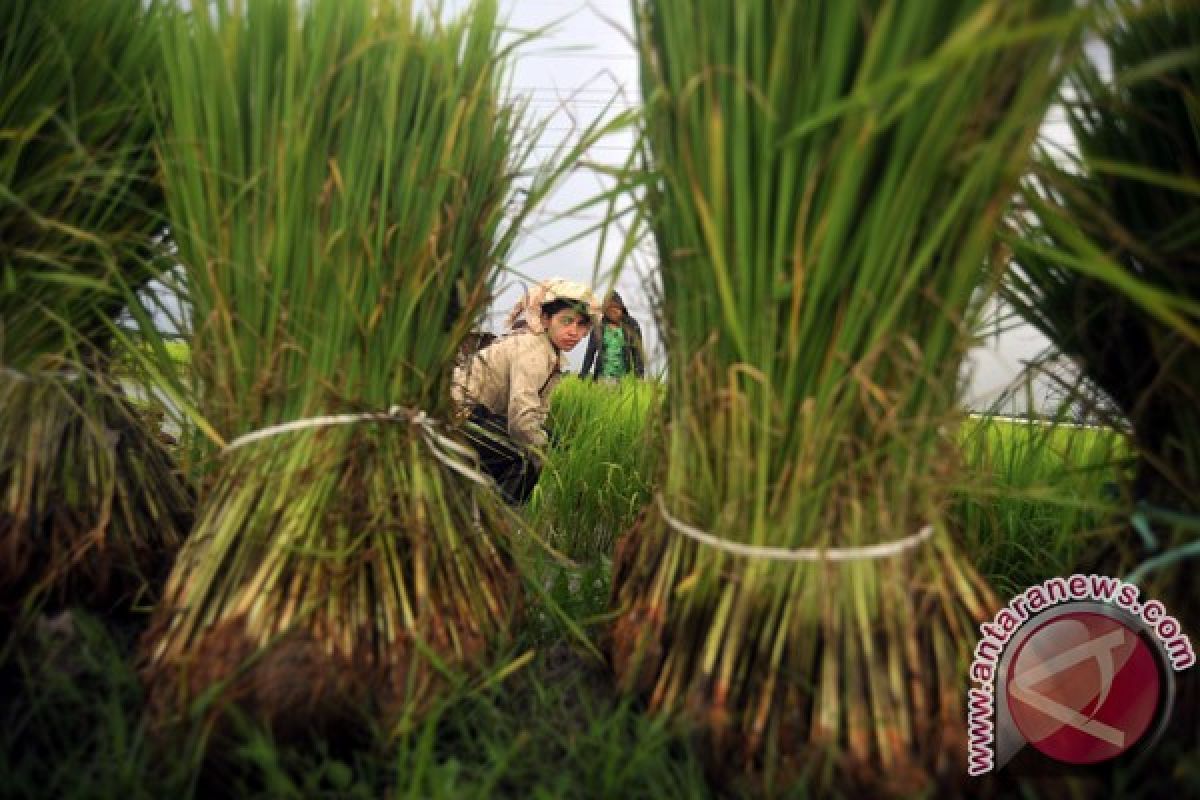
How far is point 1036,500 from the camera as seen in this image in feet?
4.42

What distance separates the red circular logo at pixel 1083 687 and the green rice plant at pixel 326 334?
46 cm

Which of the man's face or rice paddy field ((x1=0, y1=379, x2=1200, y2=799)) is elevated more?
the man's face

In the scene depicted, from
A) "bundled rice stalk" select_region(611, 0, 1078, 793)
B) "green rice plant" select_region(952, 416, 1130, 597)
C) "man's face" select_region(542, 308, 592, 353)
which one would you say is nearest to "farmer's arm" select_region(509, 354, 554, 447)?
"man's face" select_region(542, 308, 592, 353)

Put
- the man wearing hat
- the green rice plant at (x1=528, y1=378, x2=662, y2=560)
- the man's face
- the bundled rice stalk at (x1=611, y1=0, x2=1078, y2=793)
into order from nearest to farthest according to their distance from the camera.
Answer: the bundled rice stalk at (x1=611, y1=0, x2=1078, y2=793)
the green rice plant at (x1=528, y1=378, x2=662, y2=560)
the man wearing hat
the man's face

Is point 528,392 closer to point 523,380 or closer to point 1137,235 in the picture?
point 523,380

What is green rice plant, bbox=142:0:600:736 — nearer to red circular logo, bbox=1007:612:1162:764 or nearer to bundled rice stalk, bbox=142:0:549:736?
bundled rice stalk, bbox=142:0:549:736

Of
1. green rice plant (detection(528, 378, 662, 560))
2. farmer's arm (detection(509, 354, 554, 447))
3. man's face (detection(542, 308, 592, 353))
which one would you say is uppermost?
man's face (detection(542, 308, 592, 353))

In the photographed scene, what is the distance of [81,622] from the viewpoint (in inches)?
28.3

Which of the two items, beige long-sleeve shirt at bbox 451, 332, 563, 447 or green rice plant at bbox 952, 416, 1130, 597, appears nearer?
green rice plant at bbox 952, 416, 1130, 597

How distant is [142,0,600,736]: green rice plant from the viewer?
698mm

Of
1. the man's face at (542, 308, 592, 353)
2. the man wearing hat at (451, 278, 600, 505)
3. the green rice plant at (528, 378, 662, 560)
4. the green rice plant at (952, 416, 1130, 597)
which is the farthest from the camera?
the man's face at (542, 308, 592, 353)

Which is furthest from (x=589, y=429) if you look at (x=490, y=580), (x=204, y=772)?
(x=204, y=772)

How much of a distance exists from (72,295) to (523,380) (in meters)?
1.73

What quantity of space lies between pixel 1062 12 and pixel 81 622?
0.93 metres
